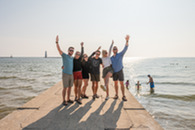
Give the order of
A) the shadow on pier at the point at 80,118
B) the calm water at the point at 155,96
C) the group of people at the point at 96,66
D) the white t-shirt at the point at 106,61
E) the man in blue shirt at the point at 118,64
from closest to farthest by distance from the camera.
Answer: the shadow on pier at the point at 80,118 → the group of people at the point at 96,66 → the man in blue shirt at the point at 118,64 → the white t-shirt at the point at 106,61 → the calm water at the point at 155,96

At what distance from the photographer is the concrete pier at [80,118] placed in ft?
10.2

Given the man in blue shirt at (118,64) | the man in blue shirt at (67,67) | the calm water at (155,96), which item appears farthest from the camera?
the calm water at (155,96)

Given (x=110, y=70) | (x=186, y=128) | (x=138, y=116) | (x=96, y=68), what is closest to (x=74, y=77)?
(x=96, y=68)

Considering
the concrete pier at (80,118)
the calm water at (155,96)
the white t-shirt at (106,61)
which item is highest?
the white t-shirt at (106,61)

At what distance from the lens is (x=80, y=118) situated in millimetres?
3531

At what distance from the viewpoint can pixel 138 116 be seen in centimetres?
373

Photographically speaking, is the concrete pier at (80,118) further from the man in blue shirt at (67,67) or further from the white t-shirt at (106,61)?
the white t-shirt at (106,61)

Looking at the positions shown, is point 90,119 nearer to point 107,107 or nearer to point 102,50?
point 107,107

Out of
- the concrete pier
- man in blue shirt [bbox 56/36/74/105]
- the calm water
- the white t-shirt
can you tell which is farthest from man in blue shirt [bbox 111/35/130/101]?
the calm water

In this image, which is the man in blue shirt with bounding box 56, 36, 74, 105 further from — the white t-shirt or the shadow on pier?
the white t-shirt

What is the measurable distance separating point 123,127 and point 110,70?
2696mm

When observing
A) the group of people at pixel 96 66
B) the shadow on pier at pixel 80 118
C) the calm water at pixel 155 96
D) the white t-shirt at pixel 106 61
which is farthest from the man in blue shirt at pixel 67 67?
the calm water at pixel 155 96

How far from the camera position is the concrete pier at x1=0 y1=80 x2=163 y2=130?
122 inches

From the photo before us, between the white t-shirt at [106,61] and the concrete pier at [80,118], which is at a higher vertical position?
the white t-shirt at [106,61]
